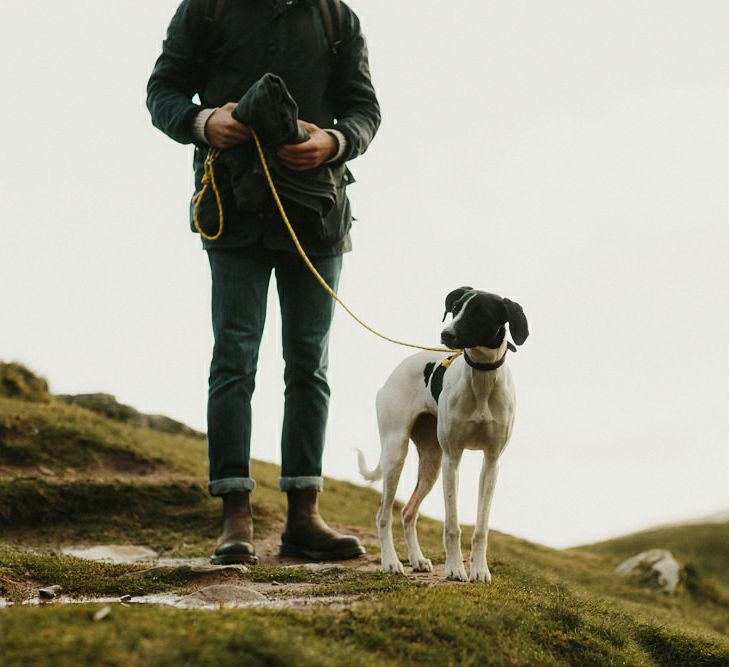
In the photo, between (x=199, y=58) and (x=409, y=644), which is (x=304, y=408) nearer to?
(x=199, y=58)

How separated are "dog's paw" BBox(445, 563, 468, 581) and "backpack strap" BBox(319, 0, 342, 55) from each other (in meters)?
3.79

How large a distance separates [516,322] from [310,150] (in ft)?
6.77

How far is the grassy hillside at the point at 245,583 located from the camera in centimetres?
364

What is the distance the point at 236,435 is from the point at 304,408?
0.62 m

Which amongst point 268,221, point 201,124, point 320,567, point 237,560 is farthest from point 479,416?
point 201,124

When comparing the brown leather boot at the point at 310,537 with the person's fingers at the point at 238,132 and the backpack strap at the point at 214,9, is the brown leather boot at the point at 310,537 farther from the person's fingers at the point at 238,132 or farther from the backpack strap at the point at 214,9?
the backpack strap at the point at 214,9

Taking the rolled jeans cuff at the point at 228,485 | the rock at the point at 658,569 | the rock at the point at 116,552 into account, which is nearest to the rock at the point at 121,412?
the rock at the point at 116,552

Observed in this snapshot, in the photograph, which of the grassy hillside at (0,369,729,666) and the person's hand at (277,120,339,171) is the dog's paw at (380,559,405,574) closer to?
the grassy hillside at (0,369,729,666)

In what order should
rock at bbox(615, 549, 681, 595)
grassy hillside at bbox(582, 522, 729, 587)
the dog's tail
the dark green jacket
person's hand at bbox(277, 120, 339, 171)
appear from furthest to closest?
grassy hillside at bbox(582, 522, 729, 587) → rock at bbox(615, 549, 681, 595) → the dog's tail → the dark green jacket → person's hand at bbox(277, 120, 339, 171)

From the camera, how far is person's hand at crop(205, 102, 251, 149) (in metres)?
6.72

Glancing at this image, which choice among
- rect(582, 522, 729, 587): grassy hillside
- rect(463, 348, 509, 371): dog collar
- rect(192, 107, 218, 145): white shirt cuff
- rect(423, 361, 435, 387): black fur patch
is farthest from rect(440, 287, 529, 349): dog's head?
rect(582, 522, 729, 587): grassy hillside

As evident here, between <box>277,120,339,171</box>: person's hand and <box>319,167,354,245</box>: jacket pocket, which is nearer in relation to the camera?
<box>277,120,339,171</box>: person's hand

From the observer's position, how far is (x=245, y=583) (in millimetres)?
5988

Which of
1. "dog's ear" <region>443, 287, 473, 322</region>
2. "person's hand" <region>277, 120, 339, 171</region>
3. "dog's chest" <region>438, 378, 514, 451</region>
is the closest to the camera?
"dog's chest" <region>438, 378, 514, 451</region>
